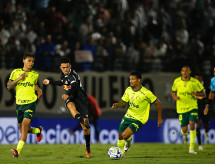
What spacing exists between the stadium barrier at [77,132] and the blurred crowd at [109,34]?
1.93 metres

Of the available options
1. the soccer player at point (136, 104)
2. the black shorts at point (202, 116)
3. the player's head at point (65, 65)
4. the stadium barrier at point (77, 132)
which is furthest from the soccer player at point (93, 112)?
the player's head at point (65, 65)

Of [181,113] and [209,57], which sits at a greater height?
[209,57]

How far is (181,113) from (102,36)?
738 centimetres

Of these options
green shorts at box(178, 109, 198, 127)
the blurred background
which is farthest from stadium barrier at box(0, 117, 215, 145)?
green shorts at box(178, 109, 198, 127)

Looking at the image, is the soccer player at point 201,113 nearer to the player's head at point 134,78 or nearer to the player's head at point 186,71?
the player's head at point 186,71

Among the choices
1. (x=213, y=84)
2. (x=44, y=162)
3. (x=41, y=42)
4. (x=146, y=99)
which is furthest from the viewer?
(x=41, y=42)

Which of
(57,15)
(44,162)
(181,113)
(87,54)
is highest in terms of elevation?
(57,15)

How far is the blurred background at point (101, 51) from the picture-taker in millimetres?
19750

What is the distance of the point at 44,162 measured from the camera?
37.9 feet

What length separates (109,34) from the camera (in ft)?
71.4

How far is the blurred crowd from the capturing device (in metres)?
20.0

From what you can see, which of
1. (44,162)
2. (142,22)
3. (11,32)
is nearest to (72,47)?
(11,32)

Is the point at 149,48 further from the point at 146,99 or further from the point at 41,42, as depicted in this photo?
the point at 146,99

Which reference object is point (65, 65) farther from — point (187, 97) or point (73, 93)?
point (187, 97)
